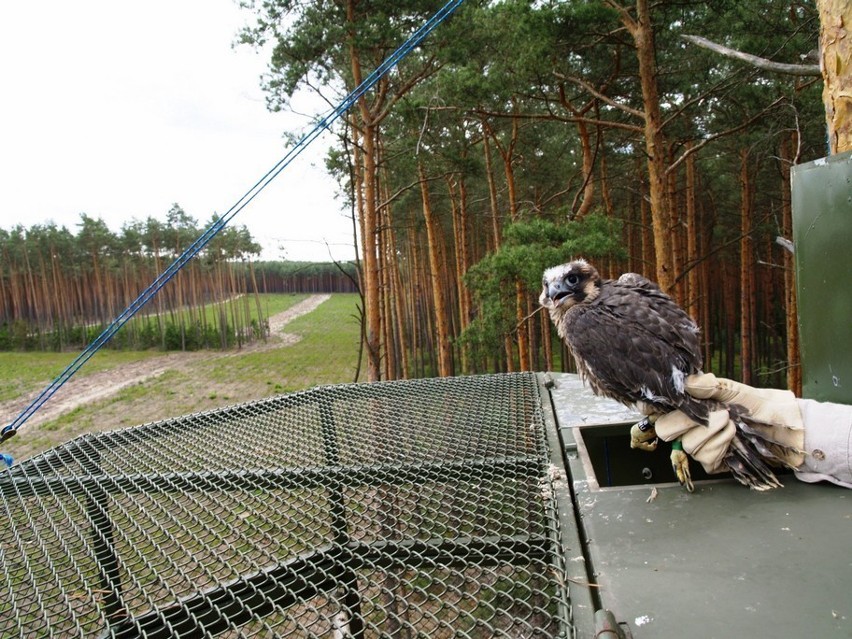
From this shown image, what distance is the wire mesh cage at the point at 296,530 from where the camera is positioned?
134 cm

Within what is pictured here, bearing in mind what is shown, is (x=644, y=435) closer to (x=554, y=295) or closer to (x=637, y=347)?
(x=637, y=347)

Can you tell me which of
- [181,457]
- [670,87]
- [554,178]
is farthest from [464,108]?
[554,178]

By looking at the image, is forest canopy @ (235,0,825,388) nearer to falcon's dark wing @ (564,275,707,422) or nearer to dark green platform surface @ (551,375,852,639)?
falcon's dark wing @ (564,275,707,422)

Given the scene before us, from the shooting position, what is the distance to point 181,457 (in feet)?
8.25

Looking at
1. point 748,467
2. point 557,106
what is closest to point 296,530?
point 748,467

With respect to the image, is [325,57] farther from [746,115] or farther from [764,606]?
[764,606]

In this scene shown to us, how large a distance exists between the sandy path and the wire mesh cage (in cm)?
1608

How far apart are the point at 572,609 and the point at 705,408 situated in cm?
97

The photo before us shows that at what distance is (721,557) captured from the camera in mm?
1272

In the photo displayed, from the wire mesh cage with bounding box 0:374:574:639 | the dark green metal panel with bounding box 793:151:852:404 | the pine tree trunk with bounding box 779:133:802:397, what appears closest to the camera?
the wire mesh cage with bounding box 0:374:574:639

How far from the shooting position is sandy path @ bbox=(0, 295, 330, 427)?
17672 mm

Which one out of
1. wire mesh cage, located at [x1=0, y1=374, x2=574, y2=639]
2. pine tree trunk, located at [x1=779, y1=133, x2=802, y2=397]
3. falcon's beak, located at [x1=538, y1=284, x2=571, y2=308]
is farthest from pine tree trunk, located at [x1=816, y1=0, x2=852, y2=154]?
pine tree trunk, located at [x1=779, y1=133, x2=802, y2=397]

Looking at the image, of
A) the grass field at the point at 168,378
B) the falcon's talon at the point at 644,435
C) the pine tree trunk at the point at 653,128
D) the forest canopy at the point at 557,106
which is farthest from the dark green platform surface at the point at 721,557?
the grass field at the point at 168,378

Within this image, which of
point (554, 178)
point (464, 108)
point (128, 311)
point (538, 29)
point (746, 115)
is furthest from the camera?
point (554, 178)
